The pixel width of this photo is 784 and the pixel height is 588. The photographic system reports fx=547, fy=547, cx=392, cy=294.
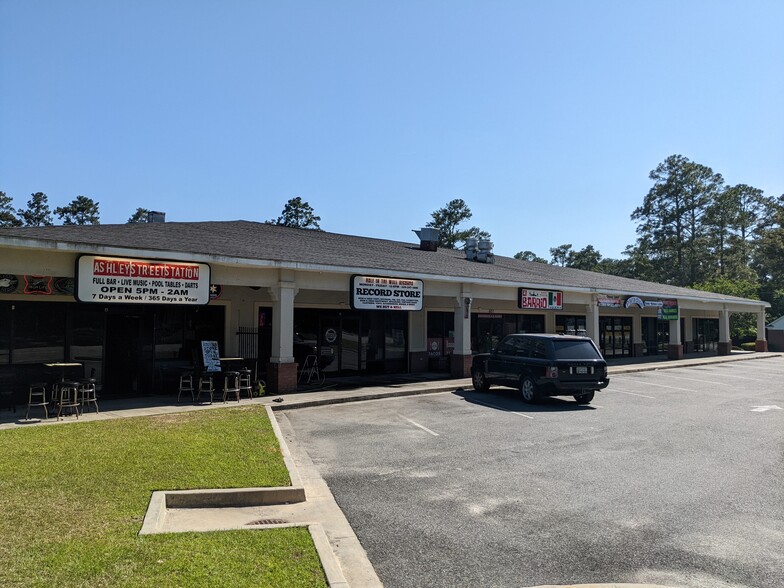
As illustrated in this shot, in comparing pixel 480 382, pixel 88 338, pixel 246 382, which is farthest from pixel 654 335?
pixel 88 338

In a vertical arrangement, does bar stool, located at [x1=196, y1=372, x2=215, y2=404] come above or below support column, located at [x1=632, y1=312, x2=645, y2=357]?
below

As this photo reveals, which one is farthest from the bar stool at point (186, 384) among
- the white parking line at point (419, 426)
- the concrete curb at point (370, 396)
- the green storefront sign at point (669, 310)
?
the green storefront sign at point (669, 310)

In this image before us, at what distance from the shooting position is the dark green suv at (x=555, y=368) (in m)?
13.5

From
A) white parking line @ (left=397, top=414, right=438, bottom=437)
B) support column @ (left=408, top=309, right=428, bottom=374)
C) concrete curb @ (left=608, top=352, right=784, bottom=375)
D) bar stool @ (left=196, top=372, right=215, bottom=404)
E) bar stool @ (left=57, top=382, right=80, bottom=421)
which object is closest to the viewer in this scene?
white parking line @ (left=397, top=414, right=438, bottom=437)

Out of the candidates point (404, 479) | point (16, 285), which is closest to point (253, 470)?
point (404, 479)

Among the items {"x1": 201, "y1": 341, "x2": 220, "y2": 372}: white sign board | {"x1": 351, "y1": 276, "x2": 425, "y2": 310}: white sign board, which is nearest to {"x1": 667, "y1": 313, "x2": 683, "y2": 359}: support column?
{"x1": 351, "y1": 276, "x2": 425, "y2": 310}: white sign board

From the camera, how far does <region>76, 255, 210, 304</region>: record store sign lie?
11601 mm

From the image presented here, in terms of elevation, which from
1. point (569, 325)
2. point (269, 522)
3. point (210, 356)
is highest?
point (569, 325)

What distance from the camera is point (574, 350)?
45.7 feet

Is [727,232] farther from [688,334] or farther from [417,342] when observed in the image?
[417,342]

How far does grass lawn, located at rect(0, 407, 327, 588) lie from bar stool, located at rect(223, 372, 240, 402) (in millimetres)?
3512

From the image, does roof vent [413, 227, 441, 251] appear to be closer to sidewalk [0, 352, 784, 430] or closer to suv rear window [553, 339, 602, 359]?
sidewalk [0, 352, 784, 430]

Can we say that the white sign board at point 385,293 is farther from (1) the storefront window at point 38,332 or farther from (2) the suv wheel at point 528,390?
(1) the storefront window at point 38,332

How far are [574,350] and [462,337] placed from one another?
228 inches
